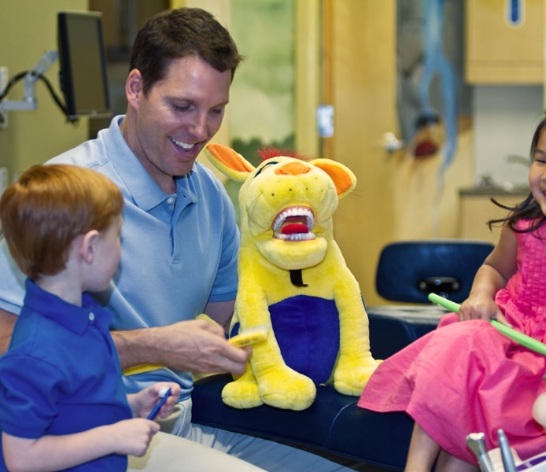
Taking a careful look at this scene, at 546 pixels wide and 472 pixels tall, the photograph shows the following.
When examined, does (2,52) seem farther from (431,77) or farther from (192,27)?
(431,77)

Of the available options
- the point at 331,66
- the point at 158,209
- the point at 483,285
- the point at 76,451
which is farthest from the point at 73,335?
the point at 331,66

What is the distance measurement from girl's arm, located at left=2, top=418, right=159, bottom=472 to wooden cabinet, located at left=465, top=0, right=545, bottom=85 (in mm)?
4508

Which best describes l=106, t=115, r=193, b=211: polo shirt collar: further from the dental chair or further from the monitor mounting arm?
the monitor mounting arm

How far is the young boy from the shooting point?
1234 millimetres

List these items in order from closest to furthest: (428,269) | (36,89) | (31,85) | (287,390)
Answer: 1. (287,390)
2. (31,85)
3. (428,269)
4. (36,89)

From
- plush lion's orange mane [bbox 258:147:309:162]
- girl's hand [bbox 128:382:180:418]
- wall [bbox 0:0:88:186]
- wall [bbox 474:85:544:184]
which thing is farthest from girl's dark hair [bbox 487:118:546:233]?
wall [bbox 474:85:544:184]

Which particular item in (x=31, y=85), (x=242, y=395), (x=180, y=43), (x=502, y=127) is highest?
(x=180, y=43)

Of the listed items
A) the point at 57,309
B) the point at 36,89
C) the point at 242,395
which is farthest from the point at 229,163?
the point at 36,89

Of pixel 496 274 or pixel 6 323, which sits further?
pixel 496 274

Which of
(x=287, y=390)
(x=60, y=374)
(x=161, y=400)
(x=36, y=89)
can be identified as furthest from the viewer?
(x=36, y=89)

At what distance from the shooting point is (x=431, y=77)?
17.9 ft

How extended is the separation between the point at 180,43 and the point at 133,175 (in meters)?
0.25

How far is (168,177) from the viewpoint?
6.16ft

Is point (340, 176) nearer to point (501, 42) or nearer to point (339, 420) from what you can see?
point (339, 420)
